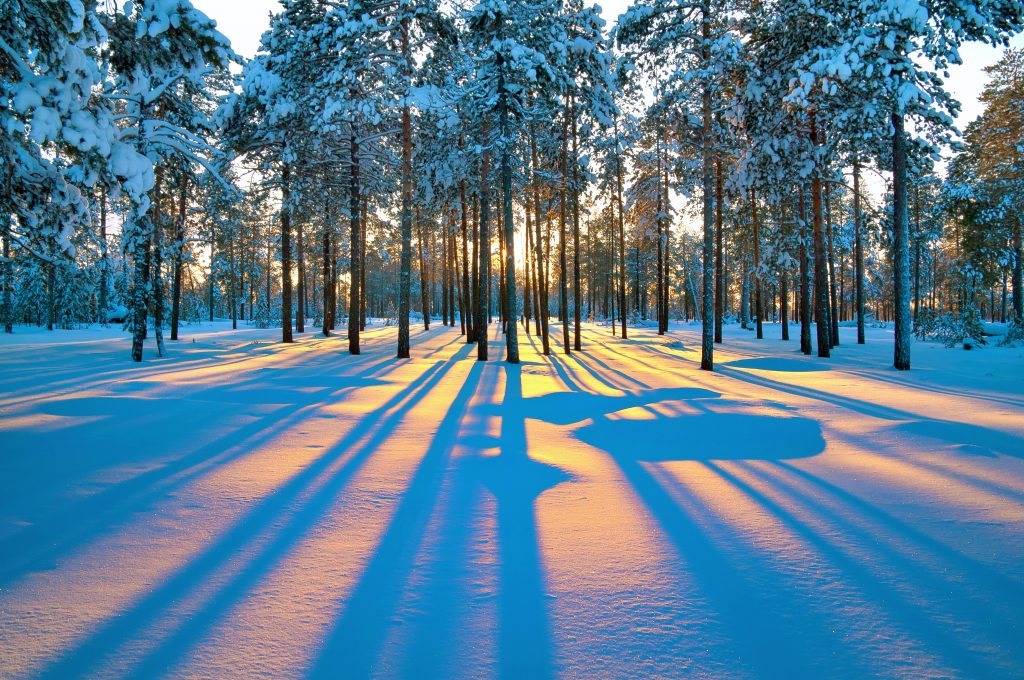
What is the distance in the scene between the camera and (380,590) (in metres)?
2.65

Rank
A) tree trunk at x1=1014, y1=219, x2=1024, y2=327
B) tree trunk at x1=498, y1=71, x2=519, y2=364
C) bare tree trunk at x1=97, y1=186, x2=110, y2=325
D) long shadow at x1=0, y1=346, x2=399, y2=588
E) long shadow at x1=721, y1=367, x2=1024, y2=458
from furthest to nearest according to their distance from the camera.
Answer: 1. tree trunk at x1=1014, y1=219, x2=1024, y2=327
2. bare tree trunk at x1=97, y1=186, x2=110, y2=325
3. tree trunk at x1=498, y1=71, x2=519, y2=364
4. long shadow at x1=721, y1=367, x2=1024, y2=458
5. long shadow at x1=0, y1=346, x2=399, y2=588

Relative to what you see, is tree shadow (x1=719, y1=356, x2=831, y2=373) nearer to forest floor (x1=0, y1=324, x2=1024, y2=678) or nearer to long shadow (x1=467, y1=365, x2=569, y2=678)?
forest floor (x1=0, y1=324, x2=1024, y2=678)

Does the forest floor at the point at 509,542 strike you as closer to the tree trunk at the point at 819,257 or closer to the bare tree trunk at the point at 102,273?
the tree trunk at the point at 819,257

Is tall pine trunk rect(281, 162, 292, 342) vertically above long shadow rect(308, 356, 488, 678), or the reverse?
tall pine trunk rect(281, 162, 292, 342)

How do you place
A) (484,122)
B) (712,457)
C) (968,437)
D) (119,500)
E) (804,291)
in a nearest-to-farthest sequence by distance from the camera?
1. (119,500)
2. (712,457)
3. (968,437)
4. (484,122)
5. (804,291)

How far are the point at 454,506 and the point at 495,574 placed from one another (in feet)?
3.71

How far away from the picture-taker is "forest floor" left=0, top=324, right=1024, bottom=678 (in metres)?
2.15

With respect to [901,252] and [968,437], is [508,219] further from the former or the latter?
[968,437]

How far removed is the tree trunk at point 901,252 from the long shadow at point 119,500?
13.8 m

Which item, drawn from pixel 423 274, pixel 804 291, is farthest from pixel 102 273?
pixel 804 291

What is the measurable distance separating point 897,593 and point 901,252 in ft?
43.9

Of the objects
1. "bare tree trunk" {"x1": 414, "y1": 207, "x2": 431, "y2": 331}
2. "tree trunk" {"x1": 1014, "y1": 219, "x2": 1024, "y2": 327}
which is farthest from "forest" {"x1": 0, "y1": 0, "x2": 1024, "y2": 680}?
"bare tree trunk" {"x1": 414, "y1": 207, "x2": 431, "y2": 331}

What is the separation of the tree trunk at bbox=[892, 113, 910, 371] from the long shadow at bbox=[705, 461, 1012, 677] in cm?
1174

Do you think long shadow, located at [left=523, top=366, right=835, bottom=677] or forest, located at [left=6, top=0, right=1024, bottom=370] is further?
forest, located at [left=6, top=0, right=1024, bottom=370]
